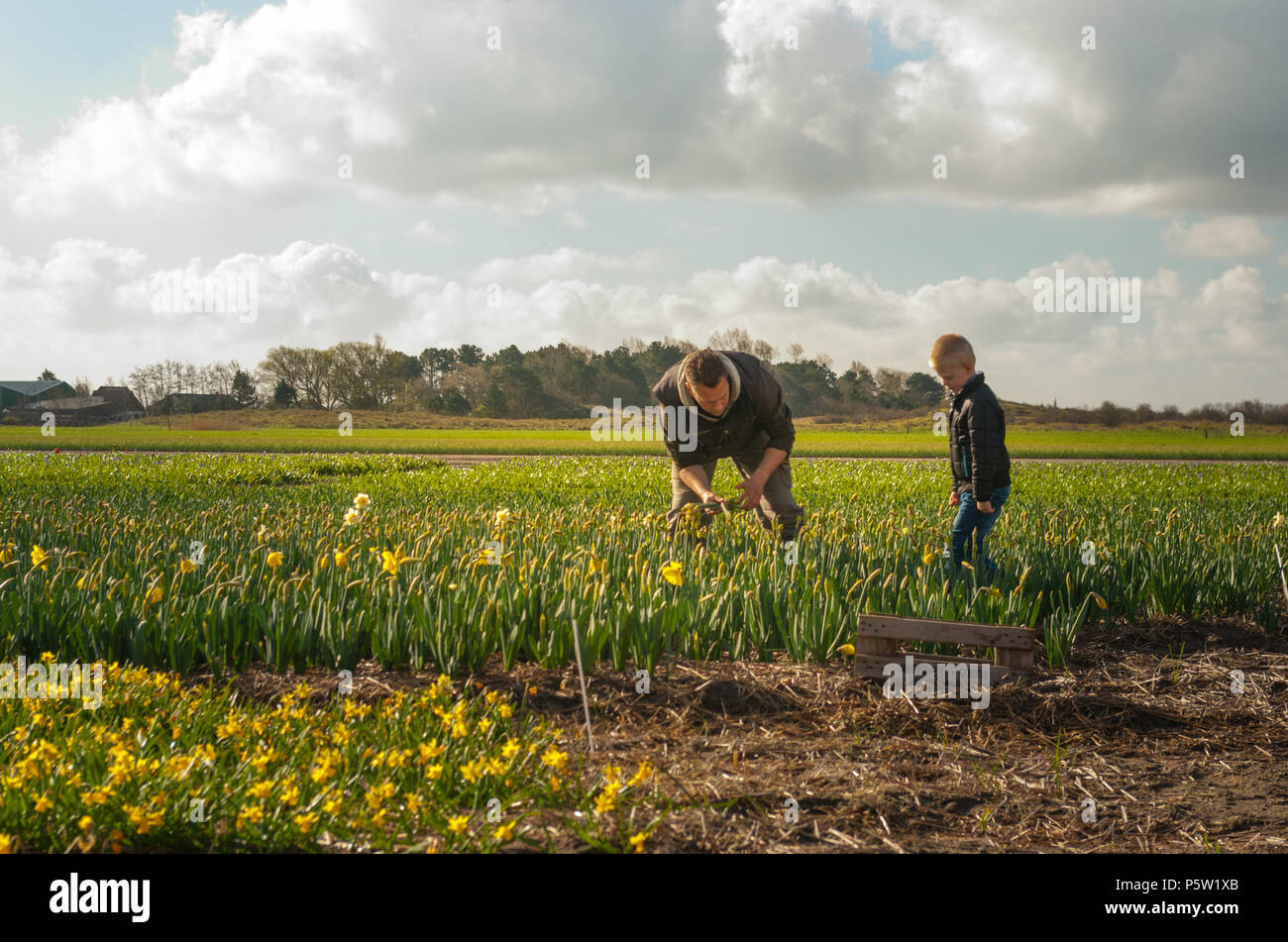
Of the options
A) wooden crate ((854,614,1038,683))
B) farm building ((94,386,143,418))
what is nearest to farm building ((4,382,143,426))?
farm building ((94,386,143,418))

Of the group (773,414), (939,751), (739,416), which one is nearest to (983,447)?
(773,414)

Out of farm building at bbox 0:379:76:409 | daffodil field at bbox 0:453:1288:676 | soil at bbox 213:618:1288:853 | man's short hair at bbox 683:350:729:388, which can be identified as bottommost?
soil at bbox 213:618:1288:853

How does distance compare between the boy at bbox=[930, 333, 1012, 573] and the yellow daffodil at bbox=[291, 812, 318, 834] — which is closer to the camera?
the yellow daffodil at bbox=[291, 812, 318, 834]

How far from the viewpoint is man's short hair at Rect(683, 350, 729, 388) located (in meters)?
5.18

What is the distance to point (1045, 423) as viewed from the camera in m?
65.1

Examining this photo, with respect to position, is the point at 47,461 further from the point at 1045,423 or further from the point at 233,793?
the point at 1045,423

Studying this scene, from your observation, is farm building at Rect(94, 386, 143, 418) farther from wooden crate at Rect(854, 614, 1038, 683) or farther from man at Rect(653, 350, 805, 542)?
wooden crate at Rect(854, 614, 1038, 683)

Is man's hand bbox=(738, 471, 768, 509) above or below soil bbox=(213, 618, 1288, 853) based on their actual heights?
above

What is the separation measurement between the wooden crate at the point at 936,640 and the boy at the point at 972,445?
1611 millimetres

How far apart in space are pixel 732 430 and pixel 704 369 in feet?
3.22

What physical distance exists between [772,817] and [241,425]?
66476mm

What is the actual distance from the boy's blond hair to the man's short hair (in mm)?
1538
